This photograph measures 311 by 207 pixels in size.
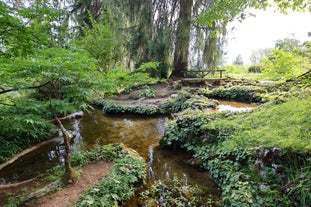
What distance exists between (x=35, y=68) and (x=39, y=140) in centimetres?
389

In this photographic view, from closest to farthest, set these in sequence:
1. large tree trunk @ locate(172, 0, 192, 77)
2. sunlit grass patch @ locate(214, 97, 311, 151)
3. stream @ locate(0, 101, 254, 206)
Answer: sunlit grass patch @ locate(214, 97, 311, 151)
stream @ locate(0, 101, 254, 206)
large tree trunk @ locate(172, 0, 192, 77)

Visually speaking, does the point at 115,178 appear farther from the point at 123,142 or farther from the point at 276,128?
the point at 276,128

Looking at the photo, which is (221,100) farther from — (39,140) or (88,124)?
(39,140)

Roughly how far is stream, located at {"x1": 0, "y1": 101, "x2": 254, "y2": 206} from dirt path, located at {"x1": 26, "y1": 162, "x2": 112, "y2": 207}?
0.97m

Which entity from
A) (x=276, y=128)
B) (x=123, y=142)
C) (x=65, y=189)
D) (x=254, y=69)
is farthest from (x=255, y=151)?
(x=254, y=69)

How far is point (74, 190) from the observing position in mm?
3092

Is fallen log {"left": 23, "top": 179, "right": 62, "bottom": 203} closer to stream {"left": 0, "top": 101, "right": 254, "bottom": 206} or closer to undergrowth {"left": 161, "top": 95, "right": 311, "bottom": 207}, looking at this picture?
stream {"left": 0, "top": 101, "right": 254, "bottom": 206}

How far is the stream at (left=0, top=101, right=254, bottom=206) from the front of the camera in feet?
12.8

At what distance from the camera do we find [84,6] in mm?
13406

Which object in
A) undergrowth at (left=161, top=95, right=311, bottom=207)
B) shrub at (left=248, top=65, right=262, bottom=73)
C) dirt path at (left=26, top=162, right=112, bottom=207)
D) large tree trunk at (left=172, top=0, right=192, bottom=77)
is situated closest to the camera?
undergrowth at (left=161, top=95, right=311, bottom=207)

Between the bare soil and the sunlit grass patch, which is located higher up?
the sunlit grass patch

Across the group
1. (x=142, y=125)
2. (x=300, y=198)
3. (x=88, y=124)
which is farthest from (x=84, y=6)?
(x=300, y=198)

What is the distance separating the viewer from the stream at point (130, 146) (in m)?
3.90

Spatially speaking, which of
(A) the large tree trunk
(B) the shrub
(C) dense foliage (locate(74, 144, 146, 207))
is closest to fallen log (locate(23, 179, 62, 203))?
(C) dense foliage (locate(74, 144, 146, 207))
